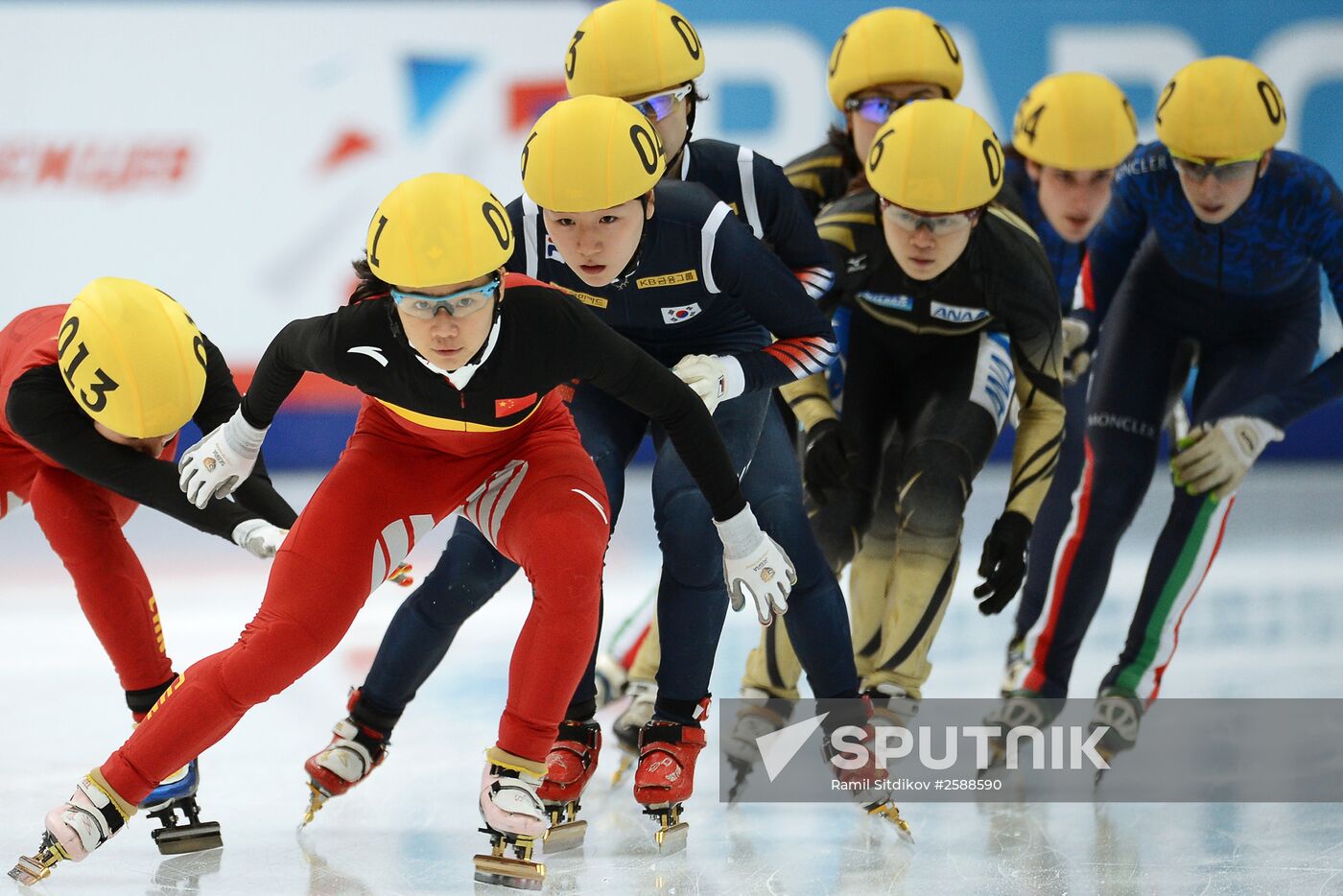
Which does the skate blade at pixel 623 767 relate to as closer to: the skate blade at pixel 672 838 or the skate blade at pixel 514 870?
the skate blade at pixel 672 838

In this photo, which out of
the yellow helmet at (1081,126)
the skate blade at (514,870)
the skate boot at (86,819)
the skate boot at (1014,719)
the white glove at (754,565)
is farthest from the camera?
the yellow helmet at (1081,126)

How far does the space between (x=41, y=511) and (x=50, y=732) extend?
3.79 feet

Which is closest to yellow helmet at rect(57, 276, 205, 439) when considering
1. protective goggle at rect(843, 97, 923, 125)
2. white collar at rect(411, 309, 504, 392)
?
white collar at rect(411, 309, 504, 392)

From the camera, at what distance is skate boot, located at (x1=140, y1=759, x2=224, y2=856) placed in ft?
12.0

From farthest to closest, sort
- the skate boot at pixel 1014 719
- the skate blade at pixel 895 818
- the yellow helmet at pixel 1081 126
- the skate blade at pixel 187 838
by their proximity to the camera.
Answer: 1. the yellow helmet at pixel 1081 126
2. the skate boot at pixel 1014 719
3. the skate blade at pixel 895 818
4. the skate blade at pixel 187 838

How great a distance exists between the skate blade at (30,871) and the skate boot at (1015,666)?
113 inches

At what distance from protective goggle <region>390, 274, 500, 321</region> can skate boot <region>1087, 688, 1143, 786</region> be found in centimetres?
219

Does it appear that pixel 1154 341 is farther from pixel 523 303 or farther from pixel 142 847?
pixel 142 847

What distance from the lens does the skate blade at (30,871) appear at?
11.1 ft

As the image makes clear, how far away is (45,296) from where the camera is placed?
26.8 feet

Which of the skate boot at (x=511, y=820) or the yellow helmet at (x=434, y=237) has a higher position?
the yellow helmet at (x=434, y=237)

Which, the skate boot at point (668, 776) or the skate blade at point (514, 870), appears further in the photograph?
the skate boot at point (668, 776)

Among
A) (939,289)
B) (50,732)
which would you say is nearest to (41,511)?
(50,732)

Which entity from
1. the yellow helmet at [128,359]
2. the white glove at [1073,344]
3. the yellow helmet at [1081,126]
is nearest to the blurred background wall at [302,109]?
the yellow helmet at [1081,126]
